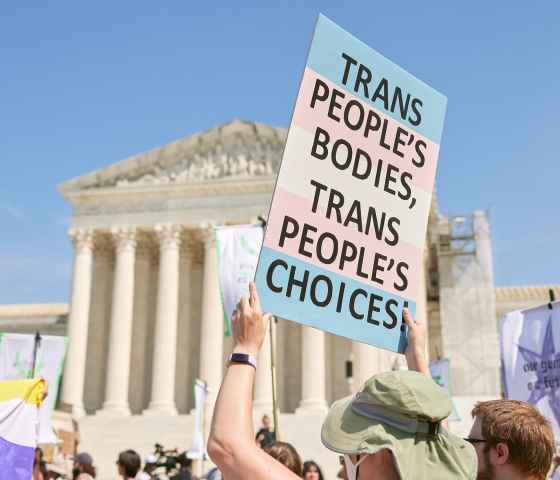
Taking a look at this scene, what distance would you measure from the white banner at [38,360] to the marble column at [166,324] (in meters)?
35.3

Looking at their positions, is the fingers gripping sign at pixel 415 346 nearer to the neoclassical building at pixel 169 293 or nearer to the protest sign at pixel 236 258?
the protest sign at pixel 236 258

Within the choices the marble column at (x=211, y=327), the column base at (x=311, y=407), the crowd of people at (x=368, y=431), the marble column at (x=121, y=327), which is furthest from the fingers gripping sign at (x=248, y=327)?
the marble column at (x=121, y=327)

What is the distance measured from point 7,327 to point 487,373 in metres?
39.6

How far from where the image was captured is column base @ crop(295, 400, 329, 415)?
50.3m

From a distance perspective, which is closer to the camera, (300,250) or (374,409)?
(374,409)

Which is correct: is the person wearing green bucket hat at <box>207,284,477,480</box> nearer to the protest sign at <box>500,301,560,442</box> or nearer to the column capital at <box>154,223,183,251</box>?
the protest sign at <box>500,301,560,442</box>

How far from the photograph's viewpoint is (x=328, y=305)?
17.9 feet

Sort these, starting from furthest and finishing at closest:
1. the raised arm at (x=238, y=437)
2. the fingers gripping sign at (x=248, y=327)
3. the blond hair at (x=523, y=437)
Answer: the blond hair at (x=523, y=437) → the fingers gripping sign at (x=248, y=327) → the raised arm at (x=238, y=437)

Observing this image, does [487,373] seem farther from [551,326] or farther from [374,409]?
[374,409]

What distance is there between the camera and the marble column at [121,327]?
53469 millimetres

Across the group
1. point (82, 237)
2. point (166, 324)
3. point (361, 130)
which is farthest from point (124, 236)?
point (361, 130)

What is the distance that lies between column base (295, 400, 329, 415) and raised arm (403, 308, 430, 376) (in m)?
45.5

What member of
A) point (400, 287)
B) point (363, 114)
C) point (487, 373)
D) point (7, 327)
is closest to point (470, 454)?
point (400, 287)

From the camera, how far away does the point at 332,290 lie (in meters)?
5.50
